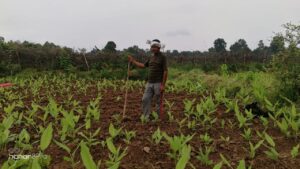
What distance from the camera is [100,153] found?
4.68 meters

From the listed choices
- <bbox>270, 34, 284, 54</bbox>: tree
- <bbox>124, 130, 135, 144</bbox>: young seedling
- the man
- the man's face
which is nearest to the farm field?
<bbox>124, 130, 135, 144</bbox>: young seedling

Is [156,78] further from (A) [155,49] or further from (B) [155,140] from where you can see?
(B) [155,140]

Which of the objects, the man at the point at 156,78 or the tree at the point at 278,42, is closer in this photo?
the man at the point at 156,78

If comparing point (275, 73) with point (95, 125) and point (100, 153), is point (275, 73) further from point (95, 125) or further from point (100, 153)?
point (100, 153)

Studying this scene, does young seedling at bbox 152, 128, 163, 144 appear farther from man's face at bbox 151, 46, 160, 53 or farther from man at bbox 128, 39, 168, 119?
man's face at bbox 151, 46, 160, 53

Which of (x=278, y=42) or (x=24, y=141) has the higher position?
(x=278, y=42)

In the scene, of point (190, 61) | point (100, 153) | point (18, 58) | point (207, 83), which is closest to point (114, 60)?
point (18, 58)

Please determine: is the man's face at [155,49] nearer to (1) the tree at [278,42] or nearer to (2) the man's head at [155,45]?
(2) the man's head at [155,45]

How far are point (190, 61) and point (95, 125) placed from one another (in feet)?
70.2

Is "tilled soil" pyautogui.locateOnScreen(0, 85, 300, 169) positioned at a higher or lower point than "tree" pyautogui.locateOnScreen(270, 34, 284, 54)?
lower

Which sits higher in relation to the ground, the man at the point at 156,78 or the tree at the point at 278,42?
the tree at the point at 278,42

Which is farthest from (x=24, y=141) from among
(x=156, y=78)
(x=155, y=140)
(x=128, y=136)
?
(x=156, y=78)

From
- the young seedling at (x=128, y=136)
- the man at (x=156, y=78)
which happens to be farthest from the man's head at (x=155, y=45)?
the young seedling at (x=128, y=136)

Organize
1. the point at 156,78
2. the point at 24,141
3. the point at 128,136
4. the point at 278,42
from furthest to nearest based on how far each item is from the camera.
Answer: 1. the point at 278,42
2. the point at 156,78
3. the point at 128,136
4. the point at 24,141
